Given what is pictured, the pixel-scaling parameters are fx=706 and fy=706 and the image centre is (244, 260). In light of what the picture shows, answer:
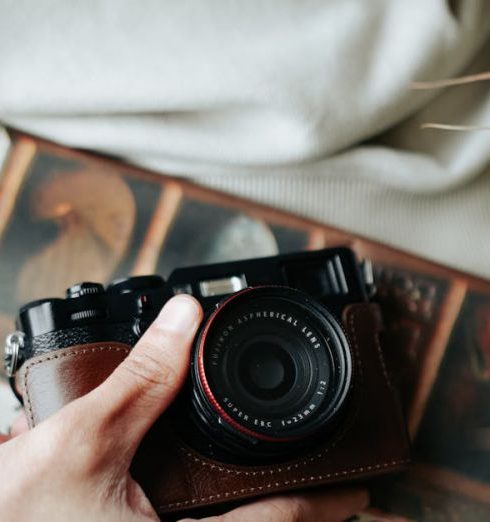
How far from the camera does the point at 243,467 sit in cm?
56

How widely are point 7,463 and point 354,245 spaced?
0.43 meters

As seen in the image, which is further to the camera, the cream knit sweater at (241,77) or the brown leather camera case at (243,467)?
the cream knit sweater at (241,77)

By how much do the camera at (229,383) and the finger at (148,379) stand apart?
14 mm

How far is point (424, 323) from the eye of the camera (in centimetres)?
75

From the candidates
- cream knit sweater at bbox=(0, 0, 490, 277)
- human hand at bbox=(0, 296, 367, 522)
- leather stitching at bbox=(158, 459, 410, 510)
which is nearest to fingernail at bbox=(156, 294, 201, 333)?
human hand at bbox=(0, 296, 367, 522)

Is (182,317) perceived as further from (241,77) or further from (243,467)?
(241,77)

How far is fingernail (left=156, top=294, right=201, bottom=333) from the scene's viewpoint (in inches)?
20.9

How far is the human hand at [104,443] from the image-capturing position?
0.48 m

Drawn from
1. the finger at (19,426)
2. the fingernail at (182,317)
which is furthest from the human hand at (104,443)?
the finger at (19,426)

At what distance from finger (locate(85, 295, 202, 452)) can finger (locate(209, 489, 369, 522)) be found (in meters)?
0.10

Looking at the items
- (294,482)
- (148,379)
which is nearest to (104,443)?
(148,379)

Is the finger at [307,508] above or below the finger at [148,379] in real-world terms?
below

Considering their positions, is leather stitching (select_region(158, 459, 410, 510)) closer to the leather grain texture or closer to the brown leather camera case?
the brown leather camera case

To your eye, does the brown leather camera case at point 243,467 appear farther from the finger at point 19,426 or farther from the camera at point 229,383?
the finger at point 19,426
